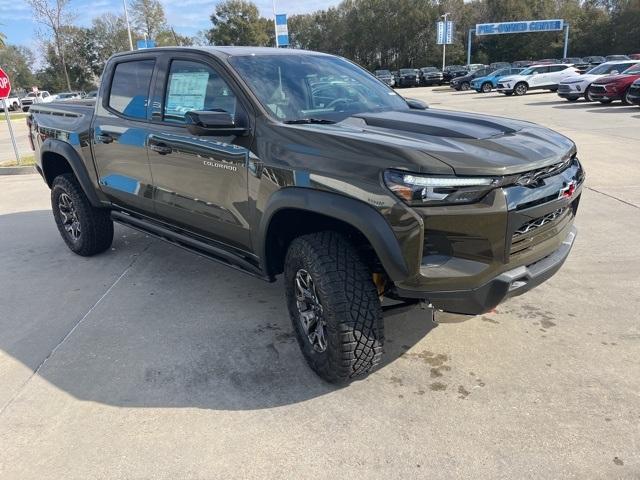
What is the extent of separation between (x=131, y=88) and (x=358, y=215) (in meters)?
2.67

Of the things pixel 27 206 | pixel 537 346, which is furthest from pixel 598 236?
pixel 27 206

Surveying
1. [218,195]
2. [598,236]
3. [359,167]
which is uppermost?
[359,167]

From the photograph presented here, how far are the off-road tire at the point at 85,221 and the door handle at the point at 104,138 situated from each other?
2.36ft

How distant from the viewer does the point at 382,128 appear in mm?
3010

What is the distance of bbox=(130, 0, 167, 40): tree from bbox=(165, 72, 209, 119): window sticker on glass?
55.8 meters

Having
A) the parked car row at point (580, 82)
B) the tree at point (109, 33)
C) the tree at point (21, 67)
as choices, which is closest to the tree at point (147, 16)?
the tree at point (109, 33)

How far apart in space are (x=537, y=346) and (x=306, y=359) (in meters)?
1.43

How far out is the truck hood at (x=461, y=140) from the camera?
2.40 meters

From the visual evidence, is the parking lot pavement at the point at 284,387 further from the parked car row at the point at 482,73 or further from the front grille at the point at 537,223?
the parked car row at the point at 482,73

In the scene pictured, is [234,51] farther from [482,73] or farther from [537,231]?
Result: [482,73]

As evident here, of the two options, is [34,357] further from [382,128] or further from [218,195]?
[382,128]

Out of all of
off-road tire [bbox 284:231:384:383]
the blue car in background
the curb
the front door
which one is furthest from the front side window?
the blue car in background

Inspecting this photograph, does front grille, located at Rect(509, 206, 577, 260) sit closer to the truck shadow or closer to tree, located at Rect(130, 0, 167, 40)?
the truck shadow

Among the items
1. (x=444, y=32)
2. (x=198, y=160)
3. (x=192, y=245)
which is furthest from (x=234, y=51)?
(x=444, y=32)
